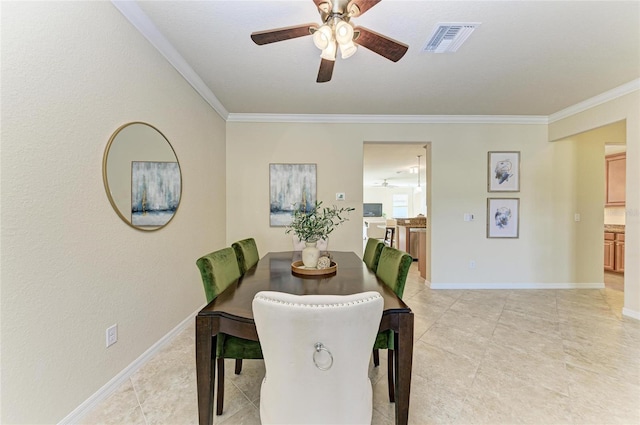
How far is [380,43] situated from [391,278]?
1465mm

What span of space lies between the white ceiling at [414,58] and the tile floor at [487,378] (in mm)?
2496

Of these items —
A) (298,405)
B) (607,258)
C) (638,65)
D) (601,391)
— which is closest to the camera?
(298,405)

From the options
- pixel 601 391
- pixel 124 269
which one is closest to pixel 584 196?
pixel 601 391

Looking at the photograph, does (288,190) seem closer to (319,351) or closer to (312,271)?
(312,271)

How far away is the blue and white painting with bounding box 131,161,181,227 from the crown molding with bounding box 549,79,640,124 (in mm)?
4733

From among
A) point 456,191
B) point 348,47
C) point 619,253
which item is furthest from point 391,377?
point 619,253

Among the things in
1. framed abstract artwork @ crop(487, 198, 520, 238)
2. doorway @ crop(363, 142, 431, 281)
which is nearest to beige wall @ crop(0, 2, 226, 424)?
doorway @ crop(363, 142, 431, 281)

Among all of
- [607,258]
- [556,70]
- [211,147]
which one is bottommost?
[607,258]

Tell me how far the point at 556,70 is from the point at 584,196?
92.7 inches

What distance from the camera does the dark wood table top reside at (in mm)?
1198

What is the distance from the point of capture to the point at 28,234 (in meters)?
1.21

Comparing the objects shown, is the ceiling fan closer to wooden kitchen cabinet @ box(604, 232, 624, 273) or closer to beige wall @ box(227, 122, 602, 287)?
beige wall @ box(227, 122, 602, 287)

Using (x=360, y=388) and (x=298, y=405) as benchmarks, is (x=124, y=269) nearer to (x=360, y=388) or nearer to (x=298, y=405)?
(x=298, y=405)

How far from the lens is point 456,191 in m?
3.91
